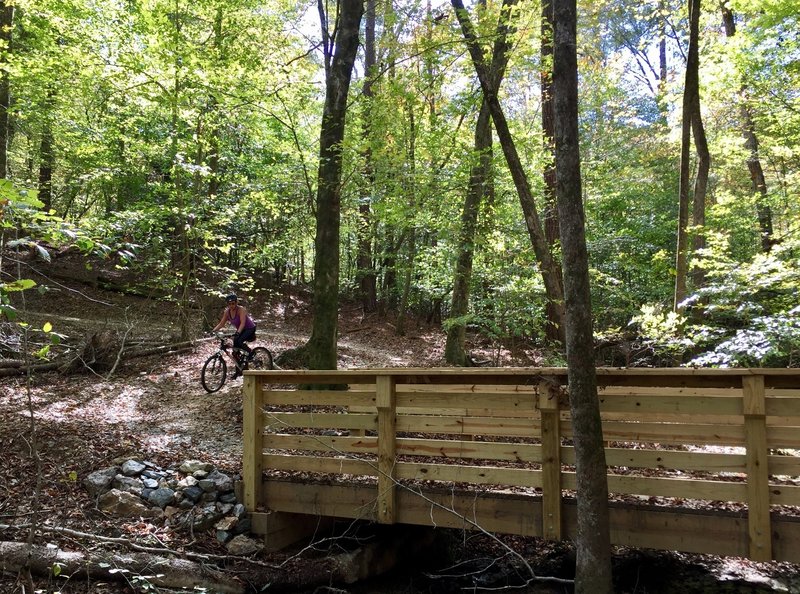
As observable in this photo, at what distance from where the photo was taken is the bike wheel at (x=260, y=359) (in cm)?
1002

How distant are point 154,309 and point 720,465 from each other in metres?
16.6

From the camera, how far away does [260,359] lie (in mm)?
10148

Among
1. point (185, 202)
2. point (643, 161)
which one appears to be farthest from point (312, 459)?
point (643, 161)

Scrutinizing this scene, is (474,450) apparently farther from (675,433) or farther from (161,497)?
(161,497)

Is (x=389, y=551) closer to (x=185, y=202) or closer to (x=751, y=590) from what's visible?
(x=751, y=590)

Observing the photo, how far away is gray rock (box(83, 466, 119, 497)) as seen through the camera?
5.50m

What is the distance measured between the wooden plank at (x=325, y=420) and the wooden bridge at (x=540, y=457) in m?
0.01

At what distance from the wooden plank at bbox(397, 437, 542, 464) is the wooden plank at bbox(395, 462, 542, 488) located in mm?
95

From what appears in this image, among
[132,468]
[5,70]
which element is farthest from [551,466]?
[5,70]

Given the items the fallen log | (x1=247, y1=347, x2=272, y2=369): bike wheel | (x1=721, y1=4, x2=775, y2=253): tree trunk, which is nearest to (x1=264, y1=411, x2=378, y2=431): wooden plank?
the fallen log

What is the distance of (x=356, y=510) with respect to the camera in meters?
4.98

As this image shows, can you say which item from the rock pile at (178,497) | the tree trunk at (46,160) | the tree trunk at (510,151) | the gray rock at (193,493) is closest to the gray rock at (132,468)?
the rock pile at (178,497)

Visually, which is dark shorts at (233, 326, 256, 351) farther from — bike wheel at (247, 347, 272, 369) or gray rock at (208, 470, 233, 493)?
gray rock at (208, 470, 233, 493)

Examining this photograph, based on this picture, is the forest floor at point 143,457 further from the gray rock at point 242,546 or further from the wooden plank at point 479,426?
the wooden plank at point 479,426
